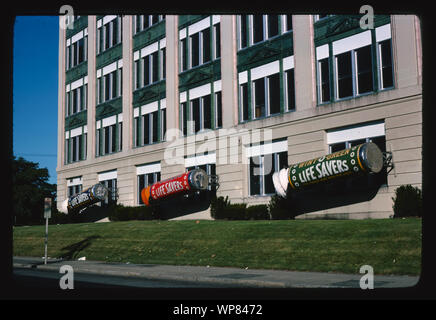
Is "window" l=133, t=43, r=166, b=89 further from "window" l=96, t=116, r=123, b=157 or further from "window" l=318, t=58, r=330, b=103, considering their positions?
"window" l=318, t=58, r=330, b=103

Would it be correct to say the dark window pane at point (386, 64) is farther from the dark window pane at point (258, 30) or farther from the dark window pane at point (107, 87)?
the dark window pane at point (107, 87)

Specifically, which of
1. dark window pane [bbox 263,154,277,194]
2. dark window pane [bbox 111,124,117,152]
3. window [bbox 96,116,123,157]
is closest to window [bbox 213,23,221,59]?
dark window pane [bbox 263,154,277,194]

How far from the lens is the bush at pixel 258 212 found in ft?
85.9

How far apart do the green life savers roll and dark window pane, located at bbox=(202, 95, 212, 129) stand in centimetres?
692

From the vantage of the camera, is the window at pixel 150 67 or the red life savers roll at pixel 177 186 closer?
the red life savers roll at pixel 177 186

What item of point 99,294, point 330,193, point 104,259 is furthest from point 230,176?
point 99,294

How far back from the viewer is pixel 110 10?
3.11 meters

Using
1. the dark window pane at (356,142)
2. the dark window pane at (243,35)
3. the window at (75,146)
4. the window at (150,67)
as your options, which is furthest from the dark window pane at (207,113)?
the window at (75,146)

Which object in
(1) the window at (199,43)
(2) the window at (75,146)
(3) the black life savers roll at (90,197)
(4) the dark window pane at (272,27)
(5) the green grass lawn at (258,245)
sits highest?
(1) the window at (199,43)

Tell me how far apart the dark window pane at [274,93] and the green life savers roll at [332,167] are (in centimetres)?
403

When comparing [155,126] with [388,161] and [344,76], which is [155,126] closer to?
[344,76]

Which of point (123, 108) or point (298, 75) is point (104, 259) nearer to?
point (298, 75)

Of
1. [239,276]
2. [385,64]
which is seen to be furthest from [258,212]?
[239,276]

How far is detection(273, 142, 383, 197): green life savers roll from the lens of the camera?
20.8 m
